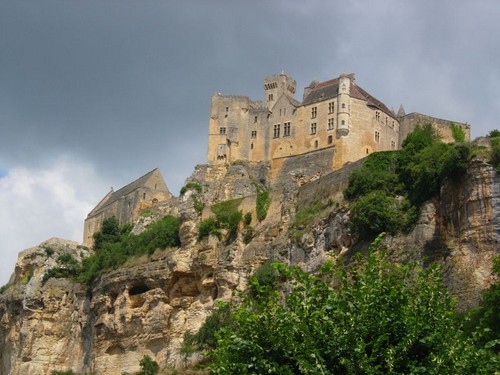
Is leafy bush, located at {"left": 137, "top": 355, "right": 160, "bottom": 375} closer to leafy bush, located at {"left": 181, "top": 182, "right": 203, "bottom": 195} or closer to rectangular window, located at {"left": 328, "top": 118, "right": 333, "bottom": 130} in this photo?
leafy bush, located at {"left": 181, "top": 182, "right": 203, "bottom": 195}

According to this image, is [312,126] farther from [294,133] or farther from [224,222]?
[224,222]

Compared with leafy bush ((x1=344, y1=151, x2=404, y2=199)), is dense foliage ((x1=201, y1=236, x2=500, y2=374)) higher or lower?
lower

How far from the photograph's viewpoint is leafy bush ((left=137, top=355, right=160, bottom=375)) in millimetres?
52531

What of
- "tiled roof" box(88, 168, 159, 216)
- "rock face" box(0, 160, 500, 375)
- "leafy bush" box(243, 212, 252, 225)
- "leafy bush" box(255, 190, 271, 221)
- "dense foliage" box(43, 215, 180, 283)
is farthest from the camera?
"tiled roof" box(88, 168, 159, 216)

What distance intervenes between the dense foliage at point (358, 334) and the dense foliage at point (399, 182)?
63.1 feet

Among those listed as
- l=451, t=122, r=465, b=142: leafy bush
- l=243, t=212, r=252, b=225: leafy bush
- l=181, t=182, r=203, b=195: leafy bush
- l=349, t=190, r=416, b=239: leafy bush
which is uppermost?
l=451, t=122, r=465, b=142: leafy bush

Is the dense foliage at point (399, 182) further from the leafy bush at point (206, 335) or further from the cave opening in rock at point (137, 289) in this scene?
the cave opening in rock at point (137, 289)

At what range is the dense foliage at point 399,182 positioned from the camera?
135 ft

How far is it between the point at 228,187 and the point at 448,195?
3285 centimetres

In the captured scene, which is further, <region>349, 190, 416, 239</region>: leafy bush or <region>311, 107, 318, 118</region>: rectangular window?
<region>311, 107, 318, 118</region>: rectangular window

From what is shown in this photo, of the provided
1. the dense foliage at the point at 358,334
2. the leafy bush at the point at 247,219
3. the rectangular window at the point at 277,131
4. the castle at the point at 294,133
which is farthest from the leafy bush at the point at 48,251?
the dense foliage at the point at 358,334

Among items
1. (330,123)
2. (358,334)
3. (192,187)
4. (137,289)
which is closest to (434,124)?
(330,123)

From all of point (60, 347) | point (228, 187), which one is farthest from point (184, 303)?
point (228, 187)

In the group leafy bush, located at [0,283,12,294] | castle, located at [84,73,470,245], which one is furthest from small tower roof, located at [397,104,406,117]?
leafy bush, located at [0,283,12,294]
